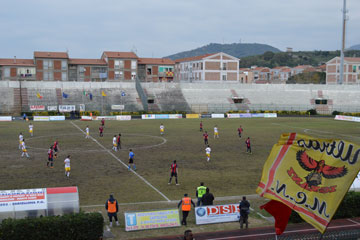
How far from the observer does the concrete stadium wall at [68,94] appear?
7219 centimetres

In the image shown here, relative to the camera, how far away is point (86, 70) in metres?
97.7

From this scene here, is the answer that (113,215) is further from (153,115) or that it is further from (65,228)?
(153,115)

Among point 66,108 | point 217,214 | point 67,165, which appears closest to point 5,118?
point 66,108

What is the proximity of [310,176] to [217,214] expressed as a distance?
10138 millimetres

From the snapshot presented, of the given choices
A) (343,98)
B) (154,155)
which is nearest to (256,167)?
(154,155)

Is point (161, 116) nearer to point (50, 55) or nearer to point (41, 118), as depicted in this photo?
point (41, 118)

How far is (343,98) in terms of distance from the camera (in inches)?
3546

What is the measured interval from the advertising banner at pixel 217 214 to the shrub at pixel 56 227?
177 inches

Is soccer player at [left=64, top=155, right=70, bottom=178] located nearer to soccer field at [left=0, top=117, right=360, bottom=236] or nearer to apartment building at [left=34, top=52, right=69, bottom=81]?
soccer field at [left=0, top=117, right=360, bottom=236]

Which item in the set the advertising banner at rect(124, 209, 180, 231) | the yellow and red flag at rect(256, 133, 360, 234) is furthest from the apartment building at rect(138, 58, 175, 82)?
the yellow and red flag at rect(256, 133, 360, 234)

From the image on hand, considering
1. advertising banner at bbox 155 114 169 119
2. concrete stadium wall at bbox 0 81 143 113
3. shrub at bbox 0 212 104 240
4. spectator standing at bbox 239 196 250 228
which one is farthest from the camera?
→ concrete stadium wall at bbox 0 81 143 113

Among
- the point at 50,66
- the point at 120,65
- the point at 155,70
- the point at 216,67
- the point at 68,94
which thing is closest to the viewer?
the point at 68,94

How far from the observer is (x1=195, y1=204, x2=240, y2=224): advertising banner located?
54.3 ft

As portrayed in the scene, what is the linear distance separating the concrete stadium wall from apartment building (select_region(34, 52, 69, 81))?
667 inches
